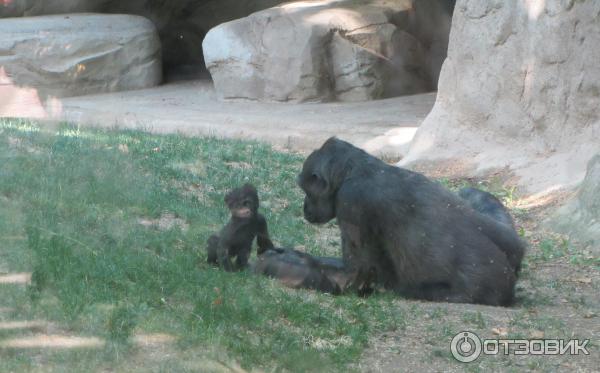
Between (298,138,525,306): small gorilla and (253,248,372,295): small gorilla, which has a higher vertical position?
(298,138,525,306): small gorilla

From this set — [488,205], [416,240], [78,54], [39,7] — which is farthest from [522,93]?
[39,7]

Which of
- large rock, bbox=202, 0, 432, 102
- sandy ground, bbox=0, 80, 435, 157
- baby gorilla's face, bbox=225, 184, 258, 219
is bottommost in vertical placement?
sandy ground, bbox=0, 80, 435, 157

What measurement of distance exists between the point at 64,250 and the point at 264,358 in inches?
70.6

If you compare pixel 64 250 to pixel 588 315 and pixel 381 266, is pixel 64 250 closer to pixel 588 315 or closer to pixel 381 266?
pixel 381 266

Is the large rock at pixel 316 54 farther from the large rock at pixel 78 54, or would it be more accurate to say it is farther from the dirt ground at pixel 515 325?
the dirt ground at pixel 515 325

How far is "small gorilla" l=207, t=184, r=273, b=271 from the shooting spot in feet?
20.1

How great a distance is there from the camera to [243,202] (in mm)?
6242

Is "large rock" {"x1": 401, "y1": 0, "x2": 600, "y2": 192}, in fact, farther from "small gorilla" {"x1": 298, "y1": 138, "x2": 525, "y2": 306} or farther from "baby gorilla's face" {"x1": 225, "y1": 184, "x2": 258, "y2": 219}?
"baby gorilla's face" {"x1": 225, "y1": 184, "x2": 258, "y2": 219}

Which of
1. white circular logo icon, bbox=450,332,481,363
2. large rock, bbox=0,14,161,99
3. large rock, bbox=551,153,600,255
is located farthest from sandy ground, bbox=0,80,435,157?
white circular logo icon, bbox=450,332,481,363

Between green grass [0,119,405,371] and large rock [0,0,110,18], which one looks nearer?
green grass [0,119,405,371]

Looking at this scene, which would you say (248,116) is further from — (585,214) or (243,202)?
(243,202)

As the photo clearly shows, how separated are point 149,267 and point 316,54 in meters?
11.6

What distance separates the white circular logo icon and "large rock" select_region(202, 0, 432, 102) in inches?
482

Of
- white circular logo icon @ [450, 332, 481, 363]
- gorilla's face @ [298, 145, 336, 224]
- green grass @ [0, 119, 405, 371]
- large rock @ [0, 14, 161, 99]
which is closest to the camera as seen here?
green grass @ [0, 119, 405, 371]
